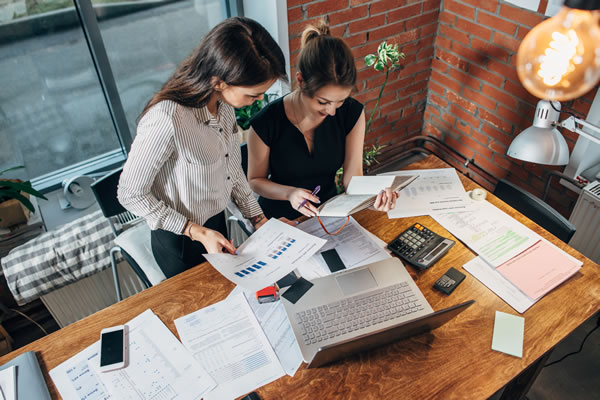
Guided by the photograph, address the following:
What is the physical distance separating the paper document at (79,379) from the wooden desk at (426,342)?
24 mm

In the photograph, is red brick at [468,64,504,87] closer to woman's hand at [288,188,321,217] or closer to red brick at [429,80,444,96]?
red brick at [429,80,444,96]

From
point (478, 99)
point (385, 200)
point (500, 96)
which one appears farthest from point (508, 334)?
point (478, 99)

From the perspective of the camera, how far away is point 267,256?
4.64 ft

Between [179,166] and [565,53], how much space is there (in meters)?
1.15

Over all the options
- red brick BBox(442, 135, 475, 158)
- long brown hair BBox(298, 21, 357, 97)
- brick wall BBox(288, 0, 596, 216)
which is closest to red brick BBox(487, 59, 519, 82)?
brick wall BBox(288, 0, 596, 216)

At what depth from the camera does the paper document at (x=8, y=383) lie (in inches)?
46.1

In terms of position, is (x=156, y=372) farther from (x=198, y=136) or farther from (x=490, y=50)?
(x=490, y=50)

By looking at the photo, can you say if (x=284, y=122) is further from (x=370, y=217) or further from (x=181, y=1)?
(x=181, y=1)

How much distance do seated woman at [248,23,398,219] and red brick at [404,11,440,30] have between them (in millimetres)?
1126

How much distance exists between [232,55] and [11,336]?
203 cm

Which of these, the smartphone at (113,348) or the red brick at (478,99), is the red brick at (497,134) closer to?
the red brick at (478,99)

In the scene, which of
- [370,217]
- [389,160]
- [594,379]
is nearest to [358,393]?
[370,217]

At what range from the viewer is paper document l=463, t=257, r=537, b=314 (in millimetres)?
1393

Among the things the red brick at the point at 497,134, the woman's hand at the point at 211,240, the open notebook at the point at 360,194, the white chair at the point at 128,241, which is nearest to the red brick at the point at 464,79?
the red brick at the point at 497,134
